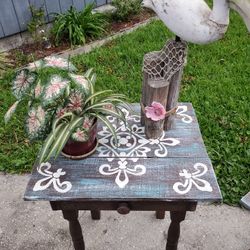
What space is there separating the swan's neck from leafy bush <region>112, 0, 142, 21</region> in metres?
3.73

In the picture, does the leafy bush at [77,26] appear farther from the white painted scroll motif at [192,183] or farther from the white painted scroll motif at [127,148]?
the white painted scroll motif at [192,183]

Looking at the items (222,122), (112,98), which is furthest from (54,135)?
(222,122)

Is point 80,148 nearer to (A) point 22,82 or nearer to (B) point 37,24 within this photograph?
(A) point 22,82

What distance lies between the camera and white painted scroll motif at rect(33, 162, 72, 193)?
1.58 m

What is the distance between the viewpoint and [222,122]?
3121 millimetres

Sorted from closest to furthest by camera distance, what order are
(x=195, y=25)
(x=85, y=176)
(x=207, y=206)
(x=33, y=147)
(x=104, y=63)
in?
(x=195, y=25) → (x=85, y=176) → (x=207, y=206) → (x=33, y=147) → (x=104, y=63)

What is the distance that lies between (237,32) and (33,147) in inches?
128

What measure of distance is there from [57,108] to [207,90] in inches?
91.4

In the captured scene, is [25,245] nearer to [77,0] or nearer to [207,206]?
[207,206]

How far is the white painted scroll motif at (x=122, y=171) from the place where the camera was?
161 cm

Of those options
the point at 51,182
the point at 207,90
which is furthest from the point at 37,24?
the point at 51,182

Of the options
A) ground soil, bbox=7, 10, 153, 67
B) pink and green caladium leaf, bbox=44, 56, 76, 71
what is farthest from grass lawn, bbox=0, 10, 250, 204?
pink and green caladium leaf, bbox=44, 56, 76, 71

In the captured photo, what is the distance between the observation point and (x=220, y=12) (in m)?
1.38

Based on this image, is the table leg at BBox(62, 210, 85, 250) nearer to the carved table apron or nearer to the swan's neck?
the carved table apron
